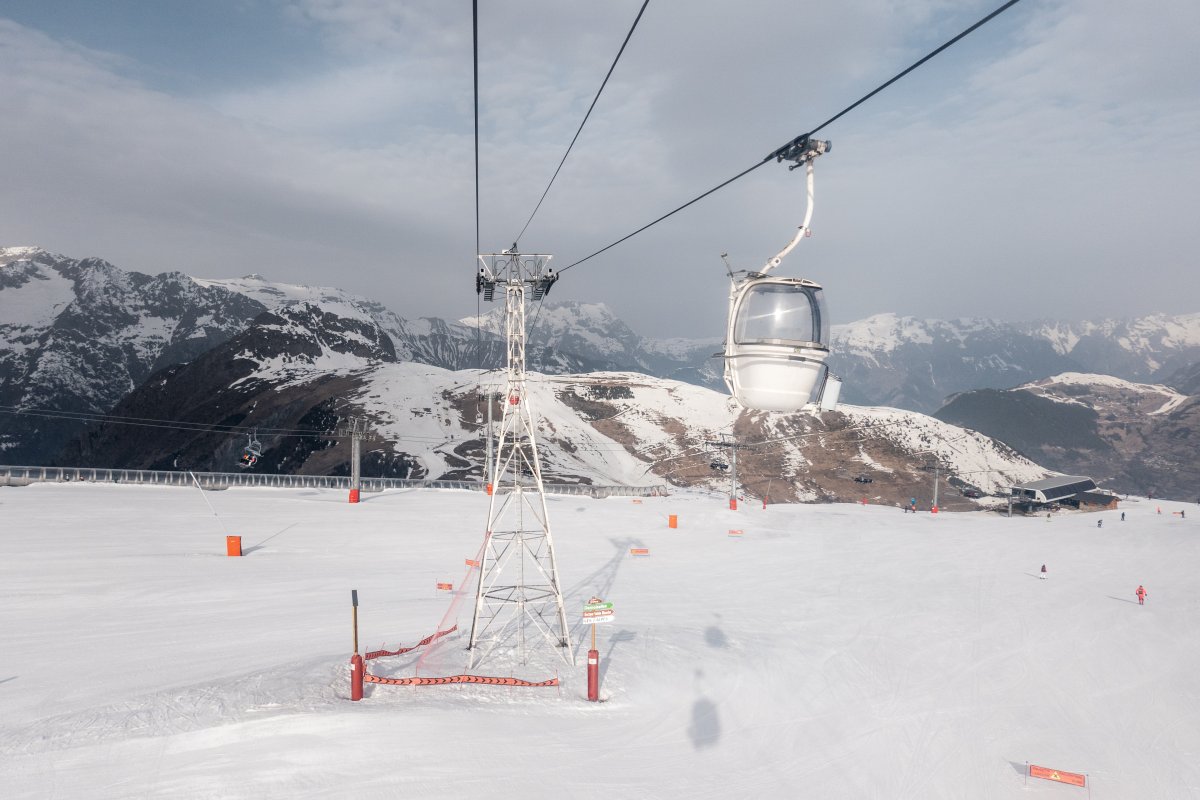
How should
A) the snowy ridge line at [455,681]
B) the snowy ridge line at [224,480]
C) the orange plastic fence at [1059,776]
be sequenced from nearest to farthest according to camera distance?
the orange plastic fence at [1059,776] → the snowy ridge line at [455,681] → the snowy ridge line at [224,480]

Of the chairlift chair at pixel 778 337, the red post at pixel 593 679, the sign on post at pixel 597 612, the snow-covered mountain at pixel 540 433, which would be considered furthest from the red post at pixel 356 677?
the snow-covered mountain at pixel 540 433

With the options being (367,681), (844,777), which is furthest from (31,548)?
(844,777)

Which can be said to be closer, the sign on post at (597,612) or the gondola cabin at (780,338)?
the gondola cabin at (780,338)

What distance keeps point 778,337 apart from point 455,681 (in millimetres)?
10836

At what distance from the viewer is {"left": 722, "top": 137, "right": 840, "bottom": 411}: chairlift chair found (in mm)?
11062

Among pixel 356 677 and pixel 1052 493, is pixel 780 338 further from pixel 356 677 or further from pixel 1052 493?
pixel 1052 493

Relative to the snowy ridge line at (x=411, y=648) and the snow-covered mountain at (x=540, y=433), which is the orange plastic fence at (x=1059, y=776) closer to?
the snowy ridge line at (x=411, y=648)

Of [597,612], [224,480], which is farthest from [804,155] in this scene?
[224,480]

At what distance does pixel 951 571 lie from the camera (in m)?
34.6

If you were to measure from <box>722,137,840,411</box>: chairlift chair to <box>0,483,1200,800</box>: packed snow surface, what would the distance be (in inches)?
316

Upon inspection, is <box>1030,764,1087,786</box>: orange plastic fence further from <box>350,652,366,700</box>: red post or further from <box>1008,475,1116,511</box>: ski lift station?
<box>1008,475,1116,511</box>: ski lift station

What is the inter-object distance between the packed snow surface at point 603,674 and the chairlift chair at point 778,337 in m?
8.02

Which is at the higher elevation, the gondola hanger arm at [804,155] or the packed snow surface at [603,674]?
the gondola hanger arm at [804,155]

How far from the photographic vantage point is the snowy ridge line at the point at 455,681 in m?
14.6
